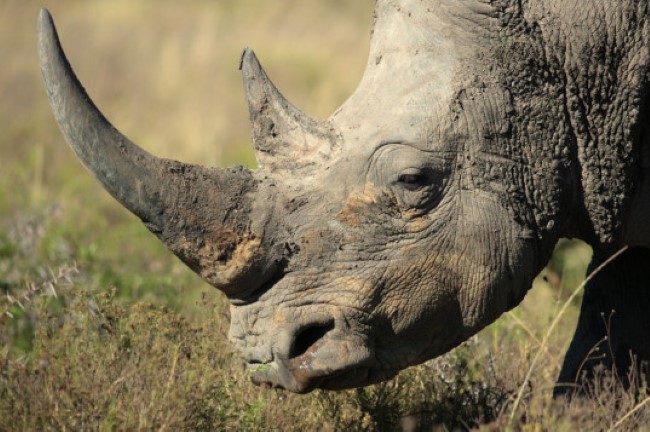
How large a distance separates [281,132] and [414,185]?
0.55m

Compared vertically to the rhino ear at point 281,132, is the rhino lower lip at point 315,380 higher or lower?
lower

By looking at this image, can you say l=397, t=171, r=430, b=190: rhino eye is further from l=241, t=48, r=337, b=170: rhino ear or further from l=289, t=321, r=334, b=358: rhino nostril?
l=289, t=321, r=334, b=358: rhino nostril

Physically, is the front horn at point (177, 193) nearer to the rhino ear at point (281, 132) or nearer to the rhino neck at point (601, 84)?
the rhino ear at point (281, 132)

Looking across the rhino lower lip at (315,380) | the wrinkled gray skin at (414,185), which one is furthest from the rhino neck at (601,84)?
the rhino lower lip at (315,380)

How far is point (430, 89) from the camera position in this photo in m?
4.66

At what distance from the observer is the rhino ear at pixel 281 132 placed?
4695 millimetres

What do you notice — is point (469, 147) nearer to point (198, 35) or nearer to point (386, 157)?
point (386, 157)

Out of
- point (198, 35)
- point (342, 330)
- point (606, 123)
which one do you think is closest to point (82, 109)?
point (342, 330)

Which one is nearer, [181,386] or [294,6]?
[181,386]

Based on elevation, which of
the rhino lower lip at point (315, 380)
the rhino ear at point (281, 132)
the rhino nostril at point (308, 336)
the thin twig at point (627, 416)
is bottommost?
the thin twig at point (627, 416)

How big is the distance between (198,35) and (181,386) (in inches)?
381

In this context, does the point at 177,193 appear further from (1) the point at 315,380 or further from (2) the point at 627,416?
(2) the point at 627,416

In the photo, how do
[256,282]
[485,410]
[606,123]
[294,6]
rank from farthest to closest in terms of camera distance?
[294,6]
[485,410]
[606,123]
[256,282]

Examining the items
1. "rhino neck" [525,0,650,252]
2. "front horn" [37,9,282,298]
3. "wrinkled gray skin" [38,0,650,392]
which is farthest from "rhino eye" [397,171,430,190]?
"rhino neck" [525,0,650,252]
